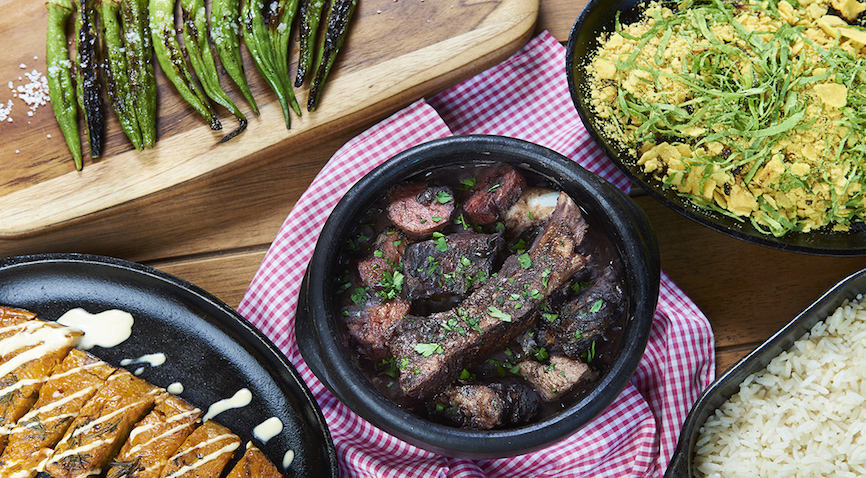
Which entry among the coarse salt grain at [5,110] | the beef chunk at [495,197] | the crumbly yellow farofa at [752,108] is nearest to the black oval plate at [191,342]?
the coarse salt grain at [5,110]

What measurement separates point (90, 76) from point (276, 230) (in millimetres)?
911

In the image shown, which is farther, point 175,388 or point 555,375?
point 175,388

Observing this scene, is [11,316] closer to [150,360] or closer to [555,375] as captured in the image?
[150,360]

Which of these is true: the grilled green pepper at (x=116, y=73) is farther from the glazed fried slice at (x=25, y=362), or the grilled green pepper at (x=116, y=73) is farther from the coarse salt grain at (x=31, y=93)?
the glazed fried slice at (x=25, y=362)

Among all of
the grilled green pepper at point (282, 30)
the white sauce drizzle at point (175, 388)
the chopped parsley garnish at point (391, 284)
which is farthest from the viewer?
the grilled green pepper at point (282, 30)

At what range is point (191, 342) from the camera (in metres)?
2.09

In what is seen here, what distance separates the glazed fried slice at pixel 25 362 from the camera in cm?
205

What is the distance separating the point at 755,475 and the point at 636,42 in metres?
1.56

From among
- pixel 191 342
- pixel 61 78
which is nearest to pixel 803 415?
pixel 191 342

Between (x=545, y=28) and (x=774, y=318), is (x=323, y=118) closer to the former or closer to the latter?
(x=545, y=28)

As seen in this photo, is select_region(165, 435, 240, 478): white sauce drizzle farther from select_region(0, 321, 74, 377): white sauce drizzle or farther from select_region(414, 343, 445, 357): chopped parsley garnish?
select_region(414, 343, 445, 357): chopped parsley garnish

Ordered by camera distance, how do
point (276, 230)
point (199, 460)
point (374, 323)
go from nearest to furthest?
point (374, 323), point (199, 460), point (276, 230)

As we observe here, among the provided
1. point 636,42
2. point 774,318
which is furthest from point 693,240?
point 636,42

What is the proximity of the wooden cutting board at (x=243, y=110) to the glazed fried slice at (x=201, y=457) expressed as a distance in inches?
Answer: 35.9
